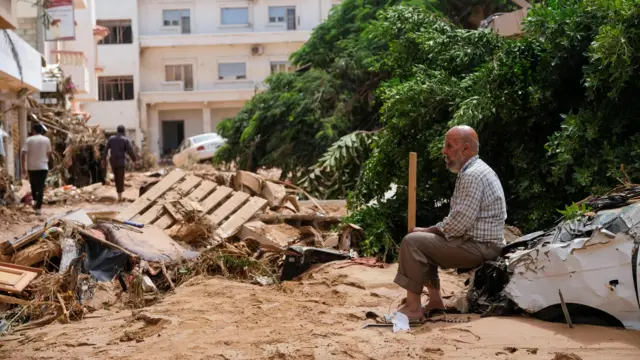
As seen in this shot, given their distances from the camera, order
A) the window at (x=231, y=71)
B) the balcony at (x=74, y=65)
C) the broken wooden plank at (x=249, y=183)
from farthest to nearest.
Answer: the window at (x=231, y=71)
the balcony at (x=74, y=65)
the broken wooden plank at (x=249, y=183)

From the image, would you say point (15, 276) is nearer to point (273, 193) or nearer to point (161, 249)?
point (161, 249)

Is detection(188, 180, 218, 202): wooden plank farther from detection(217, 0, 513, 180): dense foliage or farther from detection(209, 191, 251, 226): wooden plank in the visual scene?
detection(217, 0, 513, 180): dense foliage

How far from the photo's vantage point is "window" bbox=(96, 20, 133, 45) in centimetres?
4388

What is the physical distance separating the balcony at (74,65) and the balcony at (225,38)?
12.5 meters

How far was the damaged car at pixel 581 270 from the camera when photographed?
200 inches

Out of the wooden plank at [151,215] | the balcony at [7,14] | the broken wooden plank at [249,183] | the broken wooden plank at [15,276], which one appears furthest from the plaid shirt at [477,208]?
the balcony at [7,14]

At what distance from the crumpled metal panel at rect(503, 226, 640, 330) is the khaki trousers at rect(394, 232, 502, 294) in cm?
36

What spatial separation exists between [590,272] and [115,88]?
136 ft

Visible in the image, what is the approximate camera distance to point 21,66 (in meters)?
19.2

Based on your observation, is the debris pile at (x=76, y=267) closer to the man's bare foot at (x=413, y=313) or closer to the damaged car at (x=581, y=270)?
the man's bare foot at (x=413, y=313)

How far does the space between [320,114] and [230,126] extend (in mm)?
3178

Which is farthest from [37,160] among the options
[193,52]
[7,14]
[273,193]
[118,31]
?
[118,31]

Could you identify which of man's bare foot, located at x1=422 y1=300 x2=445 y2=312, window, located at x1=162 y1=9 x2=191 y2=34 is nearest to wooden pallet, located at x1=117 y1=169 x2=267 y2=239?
man's bare foot, located at x1=422 y1=300 x2=445 y2=312

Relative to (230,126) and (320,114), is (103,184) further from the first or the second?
(320,114)
